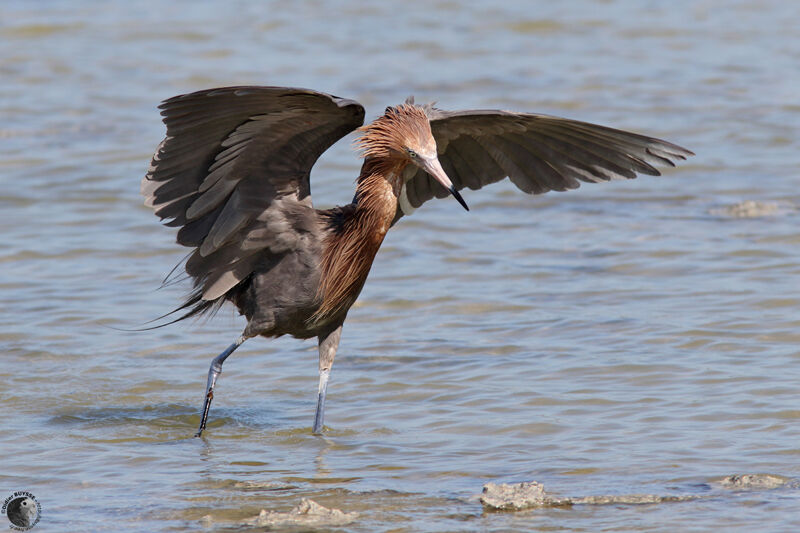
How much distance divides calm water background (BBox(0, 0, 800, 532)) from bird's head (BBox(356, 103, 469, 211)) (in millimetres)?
1362

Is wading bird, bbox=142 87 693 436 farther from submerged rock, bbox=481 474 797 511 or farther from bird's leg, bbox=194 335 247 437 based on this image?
submerged rock, bbox=481 474 797 511

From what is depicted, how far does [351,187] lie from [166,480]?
557 cm

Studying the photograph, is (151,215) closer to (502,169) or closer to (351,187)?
(351,187)

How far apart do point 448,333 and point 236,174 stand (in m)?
2.16

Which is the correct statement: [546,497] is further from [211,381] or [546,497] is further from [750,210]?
[750,210]

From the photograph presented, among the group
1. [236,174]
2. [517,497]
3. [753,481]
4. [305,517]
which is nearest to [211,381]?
[236,174]

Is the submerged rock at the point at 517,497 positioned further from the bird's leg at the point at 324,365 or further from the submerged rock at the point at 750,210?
the submerged rock at the point at 750,210

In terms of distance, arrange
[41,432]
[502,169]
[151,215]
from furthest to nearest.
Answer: [151,215], [502,169], [41,432]

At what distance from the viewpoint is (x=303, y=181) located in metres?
6.09

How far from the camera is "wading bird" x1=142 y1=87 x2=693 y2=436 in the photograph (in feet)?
18.8

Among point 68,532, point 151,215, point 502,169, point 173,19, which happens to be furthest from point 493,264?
point 173,19

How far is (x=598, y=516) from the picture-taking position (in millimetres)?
4836

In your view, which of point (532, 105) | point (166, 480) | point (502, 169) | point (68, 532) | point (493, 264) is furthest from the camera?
point (532, 105)

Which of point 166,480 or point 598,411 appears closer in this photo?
point 166,480
